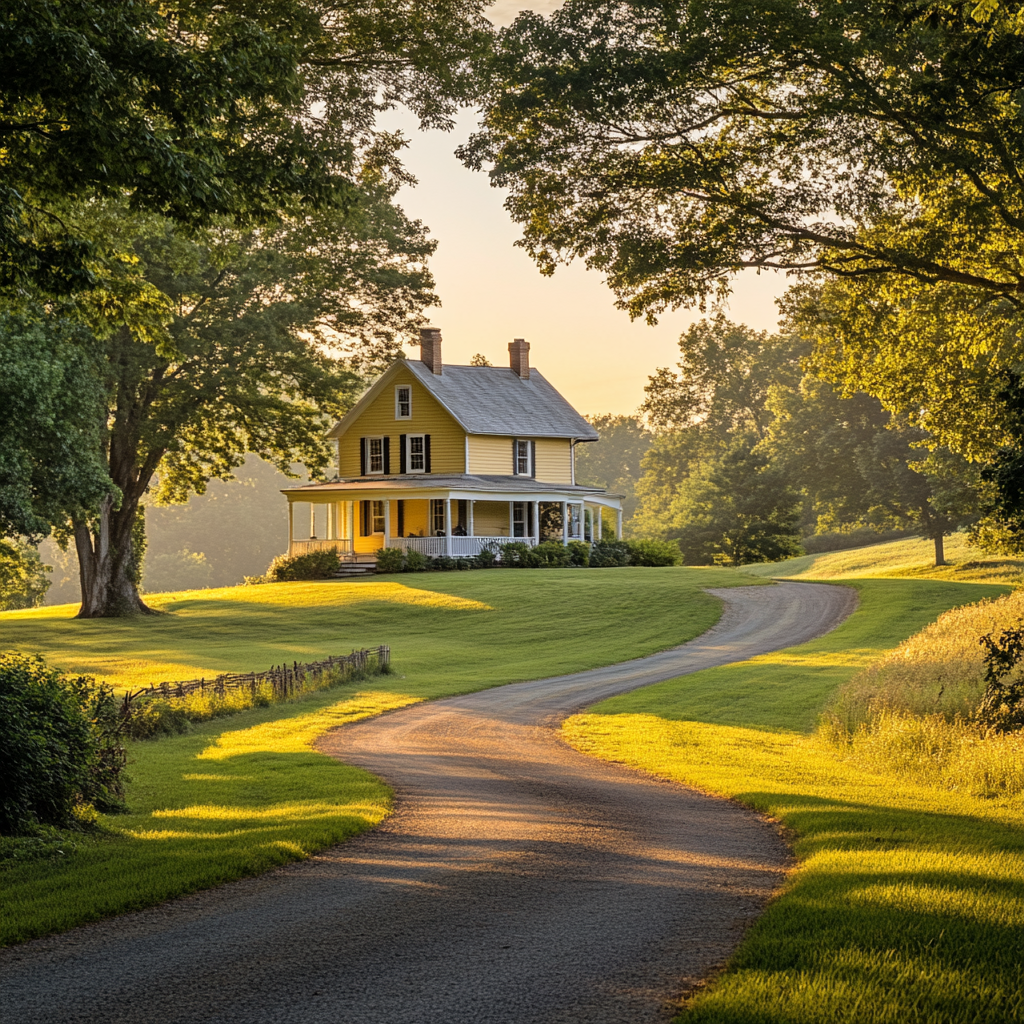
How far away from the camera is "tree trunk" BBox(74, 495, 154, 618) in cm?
3991

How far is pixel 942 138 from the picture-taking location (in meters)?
16.9

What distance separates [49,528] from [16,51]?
22.5 metres

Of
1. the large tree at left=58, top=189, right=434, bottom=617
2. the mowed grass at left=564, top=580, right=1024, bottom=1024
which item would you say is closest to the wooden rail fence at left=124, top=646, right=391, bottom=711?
the mowed grass at left=564, top=580, right=1024, bottom=1024

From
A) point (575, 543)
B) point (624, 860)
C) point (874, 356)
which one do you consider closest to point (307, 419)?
point (575, 543)

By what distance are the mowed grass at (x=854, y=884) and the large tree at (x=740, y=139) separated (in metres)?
8.07

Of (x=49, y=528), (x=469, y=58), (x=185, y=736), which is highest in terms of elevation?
(x=469, y=58)

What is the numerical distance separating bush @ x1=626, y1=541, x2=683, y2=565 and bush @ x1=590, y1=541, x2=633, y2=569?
0.29 metres

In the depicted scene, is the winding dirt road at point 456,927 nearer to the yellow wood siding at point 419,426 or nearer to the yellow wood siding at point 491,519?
the yellow wood siding at point 419,426

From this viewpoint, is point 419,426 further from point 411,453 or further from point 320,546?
point 320,546

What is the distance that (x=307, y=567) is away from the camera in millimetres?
46562

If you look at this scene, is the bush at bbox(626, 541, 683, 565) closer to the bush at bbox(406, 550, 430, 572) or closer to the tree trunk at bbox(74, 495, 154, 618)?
the bush at bbox(406, 550, 430, 572)

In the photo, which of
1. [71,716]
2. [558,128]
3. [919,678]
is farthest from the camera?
[558,128]

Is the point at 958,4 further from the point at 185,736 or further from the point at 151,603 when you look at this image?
the point at 151,603

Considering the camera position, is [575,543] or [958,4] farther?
[575,543]
